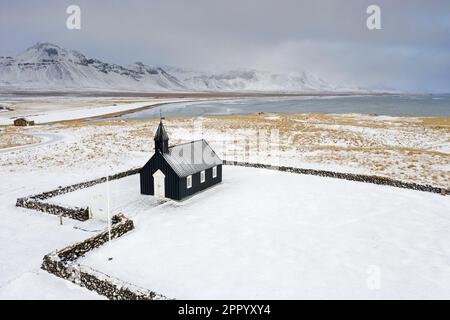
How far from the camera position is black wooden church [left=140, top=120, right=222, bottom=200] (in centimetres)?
2623

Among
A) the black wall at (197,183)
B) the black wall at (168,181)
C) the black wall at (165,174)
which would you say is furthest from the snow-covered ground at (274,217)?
the black wall at (165,174)

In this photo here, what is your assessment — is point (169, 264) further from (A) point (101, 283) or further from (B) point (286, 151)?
(B) point (286, 151)

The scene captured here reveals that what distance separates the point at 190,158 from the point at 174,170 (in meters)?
2.86

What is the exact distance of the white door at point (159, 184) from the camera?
1060 inches

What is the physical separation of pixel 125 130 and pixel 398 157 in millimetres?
52175

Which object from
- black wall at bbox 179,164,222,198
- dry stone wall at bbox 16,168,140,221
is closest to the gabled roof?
black wall at bbox 179,164,222,198

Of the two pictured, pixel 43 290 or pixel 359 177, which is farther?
pixel 359 177

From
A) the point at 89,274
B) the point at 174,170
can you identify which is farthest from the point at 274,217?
the point at 89,274

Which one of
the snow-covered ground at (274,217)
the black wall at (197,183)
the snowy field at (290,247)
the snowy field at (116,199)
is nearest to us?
the snowy field at (290,247)

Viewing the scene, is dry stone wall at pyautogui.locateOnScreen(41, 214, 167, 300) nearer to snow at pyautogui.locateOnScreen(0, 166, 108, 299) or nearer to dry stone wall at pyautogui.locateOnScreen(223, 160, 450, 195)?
snow at pyautogui.locateOnScreen(0, 166, 108, 299)

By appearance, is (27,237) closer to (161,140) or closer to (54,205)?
(54,205)

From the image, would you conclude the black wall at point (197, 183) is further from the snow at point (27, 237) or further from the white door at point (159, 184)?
the snow at point (27, 237)

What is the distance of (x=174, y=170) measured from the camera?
26.0m
